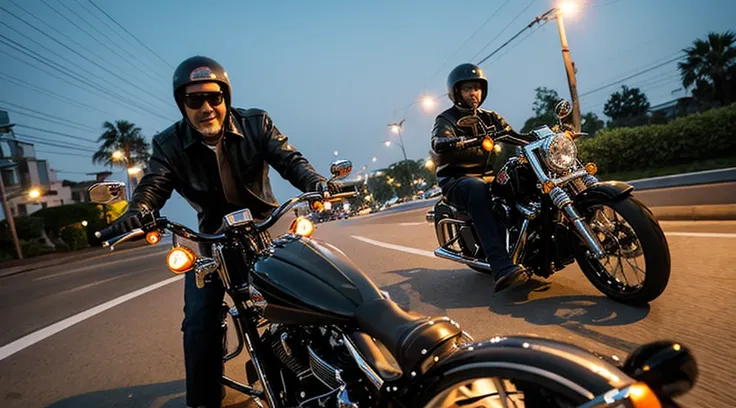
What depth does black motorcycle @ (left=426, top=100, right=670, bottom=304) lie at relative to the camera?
9.12ft

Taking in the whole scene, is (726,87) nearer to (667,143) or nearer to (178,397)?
(667,143)

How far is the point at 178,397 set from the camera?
296cm

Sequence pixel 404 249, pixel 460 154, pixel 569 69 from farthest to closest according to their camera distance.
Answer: pixel 569 69 → pixel 404 249 → pixel 460 154

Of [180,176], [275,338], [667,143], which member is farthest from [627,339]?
[667,143]

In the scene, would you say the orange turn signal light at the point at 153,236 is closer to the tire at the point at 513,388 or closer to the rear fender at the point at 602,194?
the tire at the point at 513,388

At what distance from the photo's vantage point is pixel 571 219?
3021mm

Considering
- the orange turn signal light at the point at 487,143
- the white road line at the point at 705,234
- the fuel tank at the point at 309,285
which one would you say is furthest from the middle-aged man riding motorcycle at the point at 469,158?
the white road line at the point at 705,234

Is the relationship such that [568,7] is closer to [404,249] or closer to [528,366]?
[404,249]

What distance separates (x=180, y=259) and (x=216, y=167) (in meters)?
0.71

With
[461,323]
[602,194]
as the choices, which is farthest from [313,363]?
[602,194]

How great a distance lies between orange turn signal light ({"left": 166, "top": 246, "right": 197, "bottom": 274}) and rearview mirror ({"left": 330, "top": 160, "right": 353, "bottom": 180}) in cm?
78

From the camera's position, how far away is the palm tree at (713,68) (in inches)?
1361

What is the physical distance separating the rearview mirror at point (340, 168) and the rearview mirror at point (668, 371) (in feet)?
5.03

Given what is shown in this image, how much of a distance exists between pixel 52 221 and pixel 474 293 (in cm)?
4050
